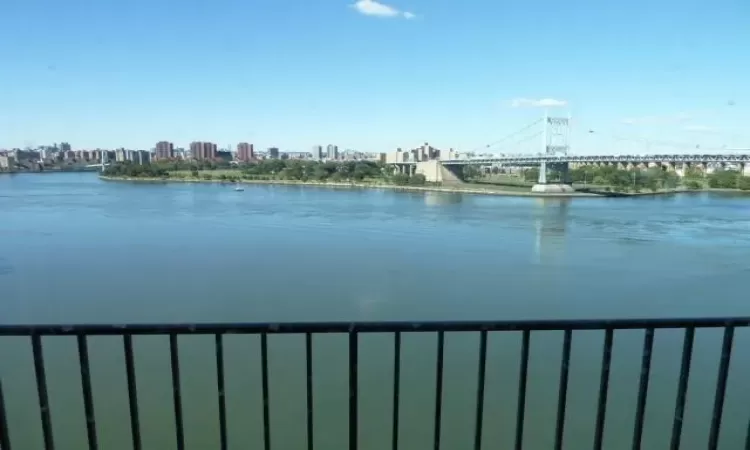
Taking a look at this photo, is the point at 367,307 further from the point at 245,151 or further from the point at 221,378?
the point at 245,151

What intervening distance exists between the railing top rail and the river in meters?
4.20

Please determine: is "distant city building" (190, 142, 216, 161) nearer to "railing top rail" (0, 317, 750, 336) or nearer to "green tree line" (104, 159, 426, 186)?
"green tree line" (104, 159, 426, 186)

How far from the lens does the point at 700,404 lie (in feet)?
19.8

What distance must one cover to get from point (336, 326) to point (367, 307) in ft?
29.1

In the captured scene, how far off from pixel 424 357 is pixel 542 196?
4053 centimetres

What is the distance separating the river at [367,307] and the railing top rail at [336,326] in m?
4.20

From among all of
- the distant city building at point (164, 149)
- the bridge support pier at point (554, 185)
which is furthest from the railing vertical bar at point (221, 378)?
the distant city building at point (164, 149)

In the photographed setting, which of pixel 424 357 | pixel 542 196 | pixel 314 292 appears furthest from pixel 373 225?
pixel 542 196

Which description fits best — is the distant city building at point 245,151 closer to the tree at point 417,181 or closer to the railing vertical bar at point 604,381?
the tree at point 417,181

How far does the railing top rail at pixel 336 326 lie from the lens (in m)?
1.34

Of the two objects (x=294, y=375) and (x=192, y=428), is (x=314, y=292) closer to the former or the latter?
(x=294, y=375)

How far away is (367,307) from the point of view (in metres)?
10.2

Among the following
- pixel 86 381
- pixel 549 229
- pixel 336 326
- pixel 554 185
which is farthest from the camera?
pixel 554 185

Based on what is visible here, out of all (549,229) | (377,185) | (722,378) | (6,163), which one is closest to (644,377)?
(722,378)
